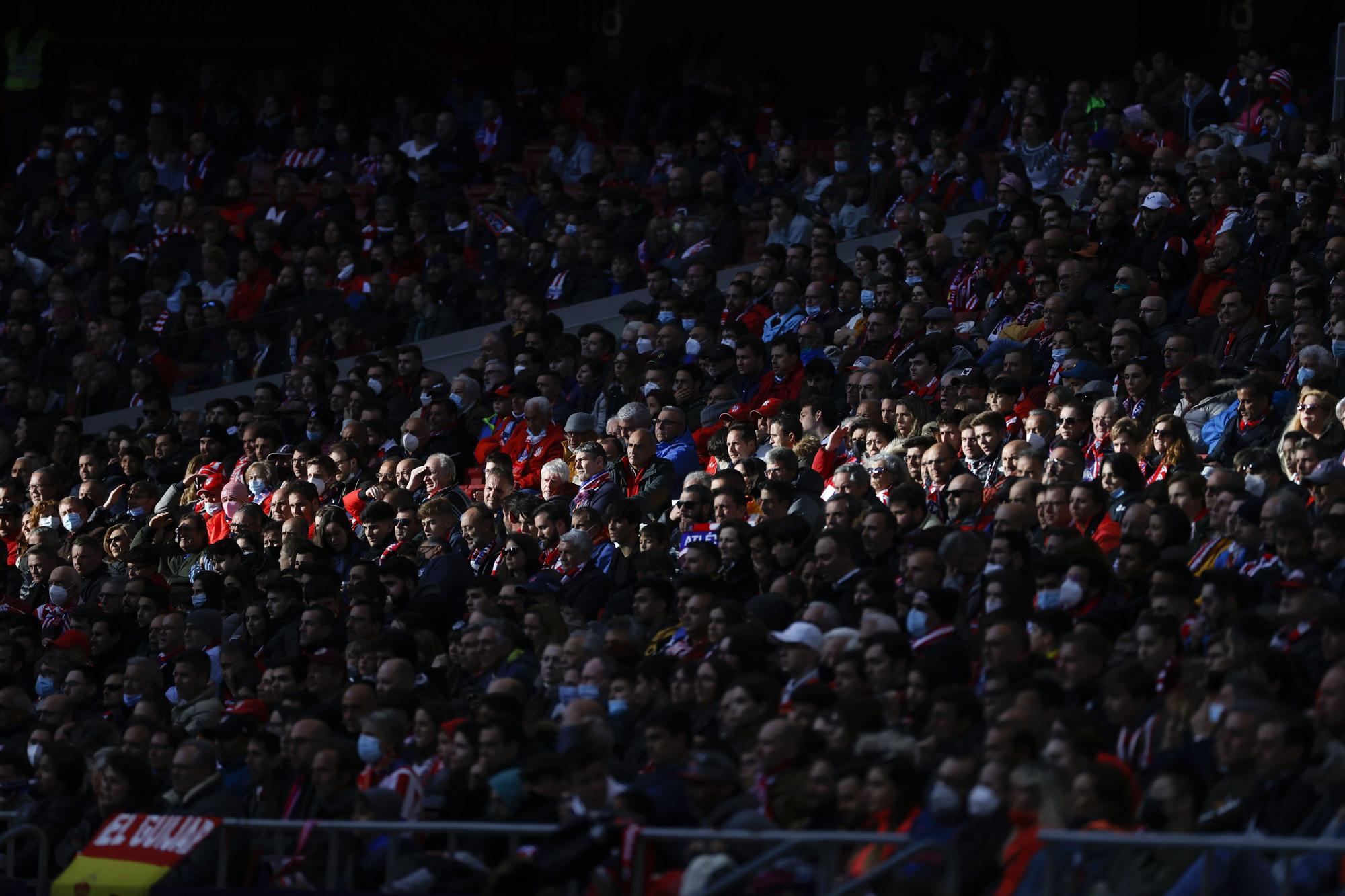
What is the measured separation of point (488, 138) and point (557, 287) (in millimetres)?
4092

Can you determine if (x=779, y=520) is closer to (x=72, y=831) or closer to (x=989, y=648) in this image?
(x=989, y=648)

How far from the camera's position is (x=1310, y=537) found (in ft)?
27.8

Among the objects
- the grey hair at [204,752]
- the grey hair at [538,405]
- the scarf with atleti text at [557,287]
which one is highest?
the scarf with atleti text at [557,287]

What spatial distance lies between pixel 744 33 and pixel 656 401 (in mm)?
10329

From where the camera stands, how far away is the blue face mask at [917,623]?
28.1 feet

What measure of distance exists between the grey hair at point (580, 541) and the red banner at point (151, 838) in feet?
9.24

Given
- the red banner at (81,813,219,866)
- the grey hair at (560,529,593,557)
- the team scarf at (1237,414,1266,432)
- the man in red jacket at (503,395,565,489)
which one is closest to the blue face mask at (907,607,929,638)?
the grey hair at (560,529,593,557)

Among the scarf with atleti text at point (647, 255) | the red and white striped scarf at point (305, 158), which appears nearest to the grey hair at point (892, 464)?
the scarf with atleti text at point (647, 255)

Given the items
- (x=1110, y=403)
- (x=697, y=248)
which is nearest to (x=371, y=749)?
(x=1110, y=403)

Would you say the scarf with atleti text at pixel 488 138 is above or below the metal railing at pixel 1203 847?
above

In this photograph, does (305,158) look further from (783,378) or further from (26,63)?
(783,378)

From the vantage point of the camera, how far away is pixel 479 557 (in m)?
11.4

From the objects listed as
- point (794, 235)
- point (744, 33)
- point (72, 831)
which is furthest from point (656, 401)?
point (744, 33)

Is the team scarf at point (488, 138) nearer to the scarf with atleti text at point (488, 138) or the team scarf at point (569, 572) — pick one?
the scarf with atleti text at point (488, 138)
